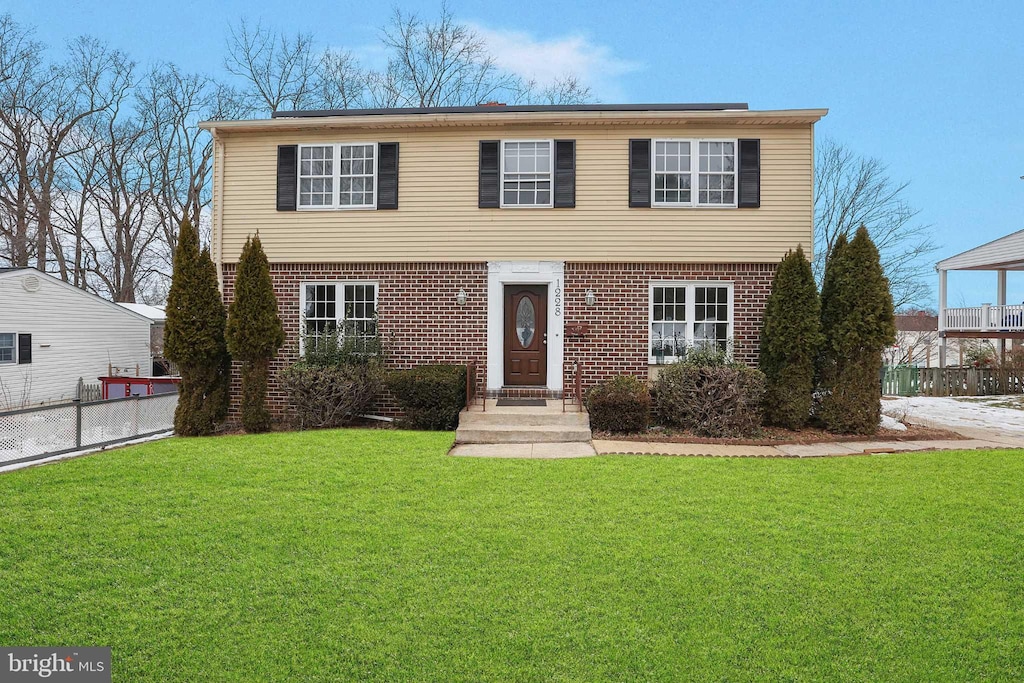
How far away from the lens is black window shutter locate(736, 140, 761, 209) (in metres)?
12.6

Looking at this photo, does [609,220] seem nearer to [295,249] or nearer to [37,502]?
[295,249]

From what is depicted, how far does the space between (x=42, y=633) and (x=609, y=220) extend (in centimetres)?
1057

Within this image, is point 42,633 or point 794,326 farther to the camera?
point 794,326

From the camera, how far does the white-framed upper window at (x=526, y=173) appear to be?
42.2 feet

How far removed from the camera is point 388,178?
13016 millimetres

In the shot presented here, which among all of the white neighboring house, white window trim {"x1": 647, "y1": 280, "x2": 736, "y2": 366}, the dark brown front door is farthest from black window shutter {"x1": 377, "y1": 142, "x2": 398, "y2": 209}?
the white neighboring house

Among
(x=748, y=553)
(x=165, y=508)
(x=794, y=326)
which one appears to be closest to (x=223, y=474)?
(x=165, y=508)

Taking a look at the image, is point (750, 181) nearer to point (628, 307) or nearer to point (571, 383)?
point (628, 307)

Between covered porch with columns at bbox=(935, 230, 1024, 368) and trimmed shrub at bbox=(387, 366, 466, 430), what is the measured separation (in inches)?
791

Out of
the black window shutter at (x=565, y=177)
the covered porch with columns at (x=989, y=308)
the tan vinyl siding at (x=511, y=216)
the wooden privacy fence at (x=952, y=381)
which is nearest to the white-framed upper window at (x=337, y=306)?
the tan vinyl siding at (x=511, y=216)

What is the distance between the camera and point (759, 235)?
12.6 metres

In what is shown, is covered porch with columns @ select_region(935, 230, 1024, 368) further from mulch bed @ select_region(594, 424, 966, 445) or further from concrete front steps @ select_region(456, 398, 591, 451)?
concrete front steps @ select_region(456, 398, 591, 451)

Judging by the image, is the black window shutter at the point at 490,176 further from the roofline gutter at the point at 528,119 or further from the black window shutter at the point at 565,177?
the black window shutter at the point at 565,177

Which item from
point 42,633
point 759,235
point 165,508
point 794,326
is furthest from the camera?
point 759,235
